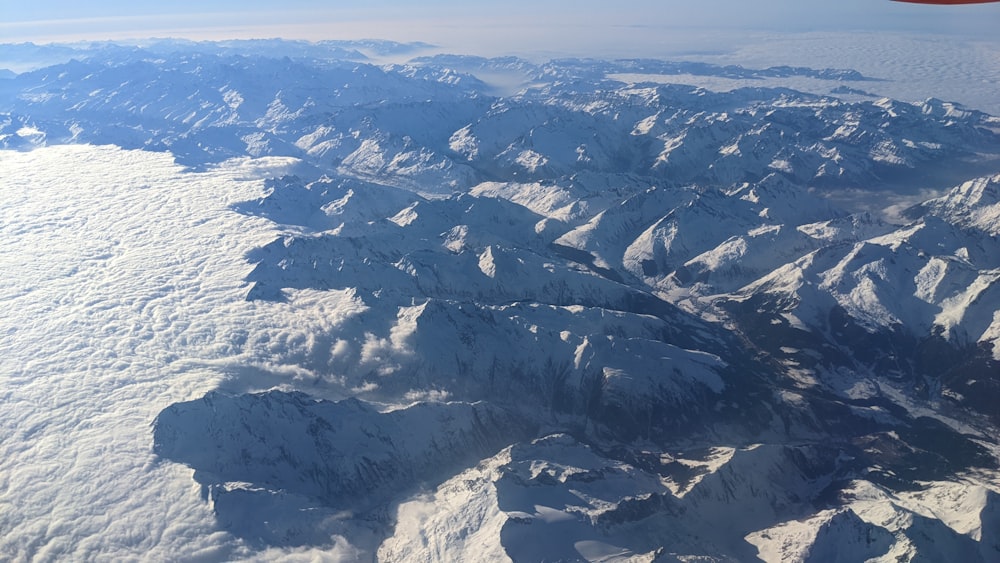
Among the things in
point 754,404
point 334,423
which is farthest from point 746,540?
point 334,423

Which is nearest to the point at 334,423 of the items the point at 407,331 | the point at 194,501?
the point at 194,501

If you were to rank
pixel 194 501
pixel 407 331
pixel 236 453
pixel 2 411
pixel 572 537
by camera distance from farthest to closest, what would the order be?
pixel 407 331 → pixel 2 411 → pixel 236 453 → pixel 194 501 → pixel 572 537

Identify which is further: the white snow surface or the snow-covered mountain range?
the white snow surface

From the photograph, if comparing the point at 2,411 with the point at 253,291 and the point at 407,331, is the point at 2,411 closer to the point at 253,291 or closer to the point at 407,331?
the point at 253,291

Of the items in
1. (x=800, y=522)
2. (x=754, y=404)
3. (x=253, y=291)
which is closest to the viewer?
(x=800, y=522)

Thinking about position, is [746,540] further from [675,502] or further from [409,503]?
[409,503]

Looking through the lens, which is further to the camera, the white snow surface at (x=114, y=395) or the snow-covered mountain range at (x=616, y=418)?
the white snow surface at (x=114, y=395)

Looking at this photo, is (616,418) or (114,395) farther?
(616,418)

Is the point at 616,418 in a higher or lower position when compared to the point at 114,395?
lower

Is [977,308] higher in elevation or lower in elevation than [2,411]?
higher

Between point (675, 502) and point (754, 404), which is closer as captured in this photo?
point (675, 502)
